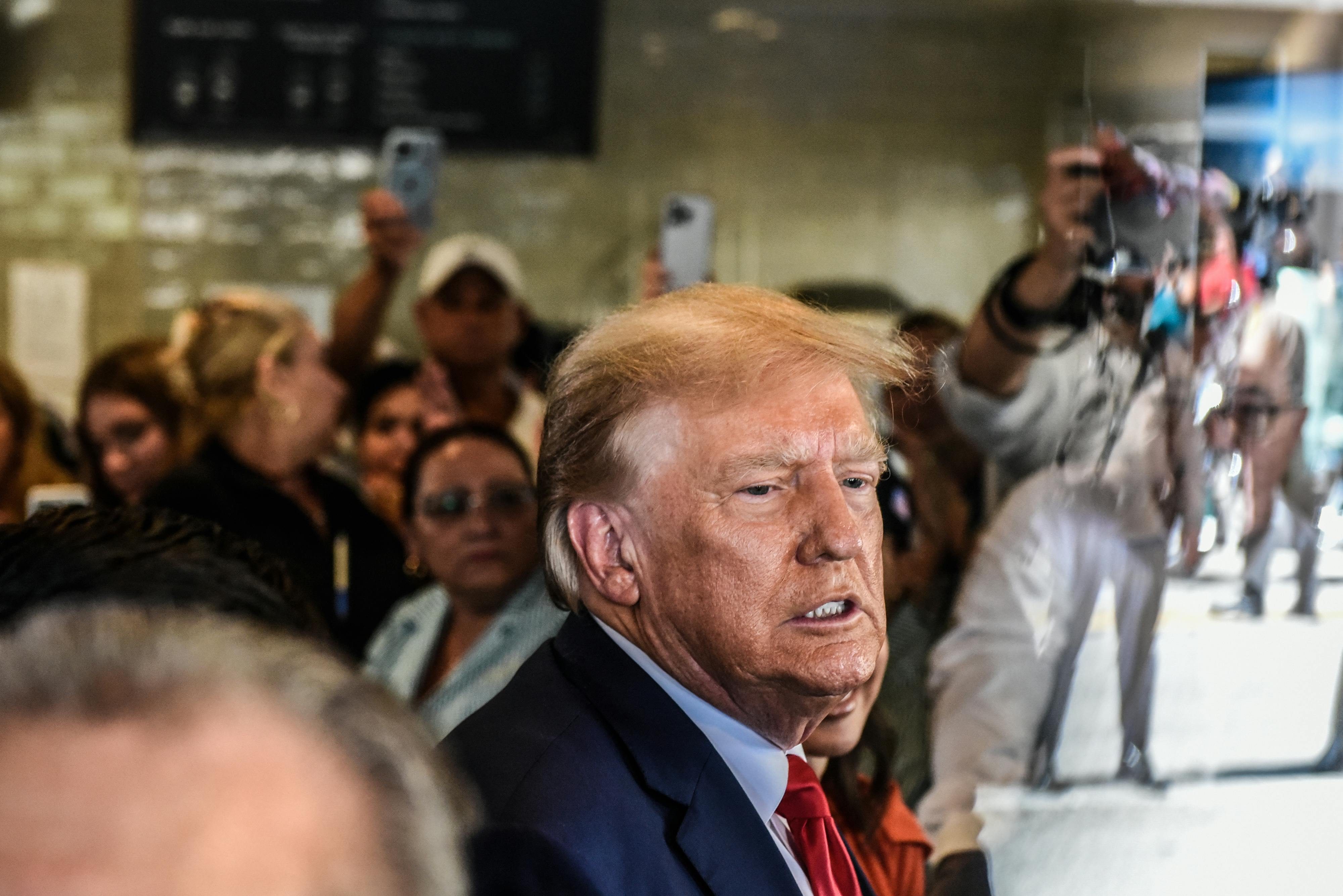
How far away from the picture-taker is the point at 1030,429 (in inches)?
66.4

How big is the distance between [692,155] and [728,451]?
3107mm

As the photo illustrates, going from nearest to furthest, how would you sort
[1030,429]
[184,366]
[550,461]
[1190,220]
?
1. [550,461]
2. [1190,220]
3. [1030,429]
4. [184,366]

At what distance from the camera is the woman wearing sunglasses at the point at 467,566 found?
227 centimetres

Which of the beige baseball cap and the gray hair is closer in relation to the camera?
the gray hair

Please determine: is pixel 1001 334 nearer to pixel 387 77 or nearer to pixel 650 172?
pixel 650 172

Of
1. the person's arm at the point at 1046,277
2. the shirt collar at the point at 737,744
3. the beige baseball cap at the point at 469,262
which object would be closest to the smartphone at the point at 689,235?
the person's arm at the point at 1046,277

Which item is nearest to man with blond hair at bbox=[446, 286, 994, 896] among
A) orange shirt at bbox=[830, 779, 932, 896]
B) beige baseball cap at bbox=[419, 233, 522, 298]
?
orange shirt at bbox=[830, 779, 932, 896]

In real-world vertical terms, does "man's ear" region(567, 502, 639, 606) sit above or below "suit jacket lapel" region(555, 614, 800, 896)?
above

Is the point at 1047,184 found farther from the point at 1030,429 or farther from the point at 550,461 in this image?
the point at 550,461

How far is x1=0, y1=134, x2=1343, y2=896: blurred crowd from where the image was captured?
→ 0.35 meters

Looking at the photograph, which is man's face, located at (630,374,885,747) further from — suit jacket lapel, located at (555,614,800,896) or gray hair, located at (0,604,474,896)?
gray hair, located at (0,604,474,896)

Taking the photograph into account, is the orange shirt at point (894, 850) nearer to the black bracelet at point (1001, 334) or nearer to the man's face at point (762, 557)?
the man's face at point (762, 557)

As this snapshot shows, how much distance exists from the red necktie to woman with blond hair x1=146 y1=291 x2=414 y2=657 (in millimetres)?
1429

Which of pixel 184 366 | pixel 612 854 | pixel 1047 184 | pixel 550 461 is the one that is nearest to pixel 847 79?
pixel 184 366
